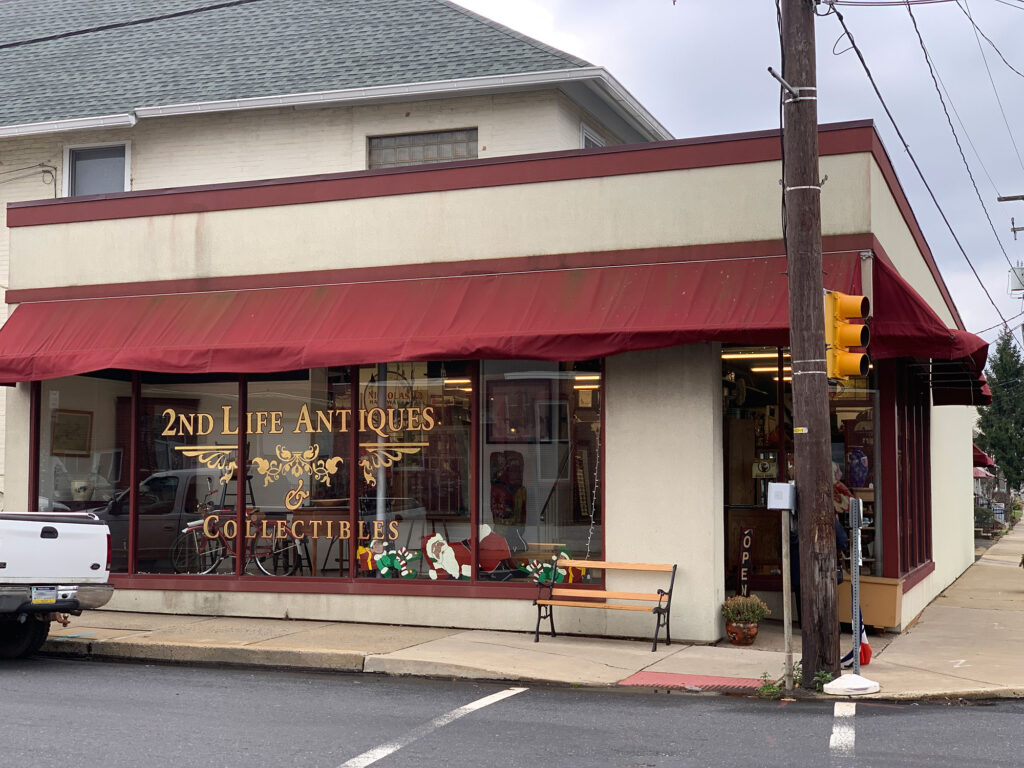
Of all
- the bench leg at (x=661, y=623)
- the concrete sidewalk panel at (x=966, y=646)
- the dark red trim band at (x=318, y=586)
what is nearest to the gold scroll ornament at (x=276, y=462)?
the dark red trim band at (x=318, y=586)

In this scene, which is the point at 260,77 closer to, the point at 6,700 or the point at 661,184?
the point at 661,184

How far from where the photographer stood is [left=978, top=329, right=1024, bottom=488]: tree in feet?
174

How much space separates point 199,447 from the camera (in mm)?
14000

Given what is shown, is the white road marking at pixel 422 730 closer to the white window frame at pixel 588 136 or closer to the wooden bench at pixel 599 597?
the wooden bench at pixel 599 597

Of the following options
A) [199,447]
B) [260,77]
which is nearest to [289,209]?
[199,447]

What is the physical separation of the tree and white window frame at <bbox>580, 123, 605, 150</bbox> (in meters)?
40.5

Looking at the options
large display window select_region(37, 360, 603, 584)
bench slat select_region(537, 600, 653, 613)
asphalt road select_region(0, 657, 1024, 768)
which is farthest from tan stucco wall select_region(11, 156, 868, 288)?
asphalt road select_region(0, 657, 1024, 768)

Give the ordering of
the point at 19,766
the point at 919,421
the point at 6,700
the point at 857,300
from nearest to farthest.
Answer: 1. the point at 19,766
2. the point at 6,700
3. the point at 857,300
4. the point at 919,421

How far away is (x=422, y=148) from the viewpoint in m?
17.8

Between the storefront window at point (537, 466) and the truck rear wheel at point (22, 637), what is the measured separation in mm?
4526

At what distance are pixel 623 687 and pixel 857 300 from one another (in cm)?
376

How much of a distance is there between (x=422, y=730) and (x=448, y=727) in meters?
0.20

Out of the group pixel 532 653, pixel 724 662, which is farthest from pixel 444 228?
pixel 724 662

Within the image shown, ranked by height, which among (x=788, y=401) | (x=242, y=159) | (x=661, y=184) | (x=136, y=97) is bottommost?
(x=788, y=401)
